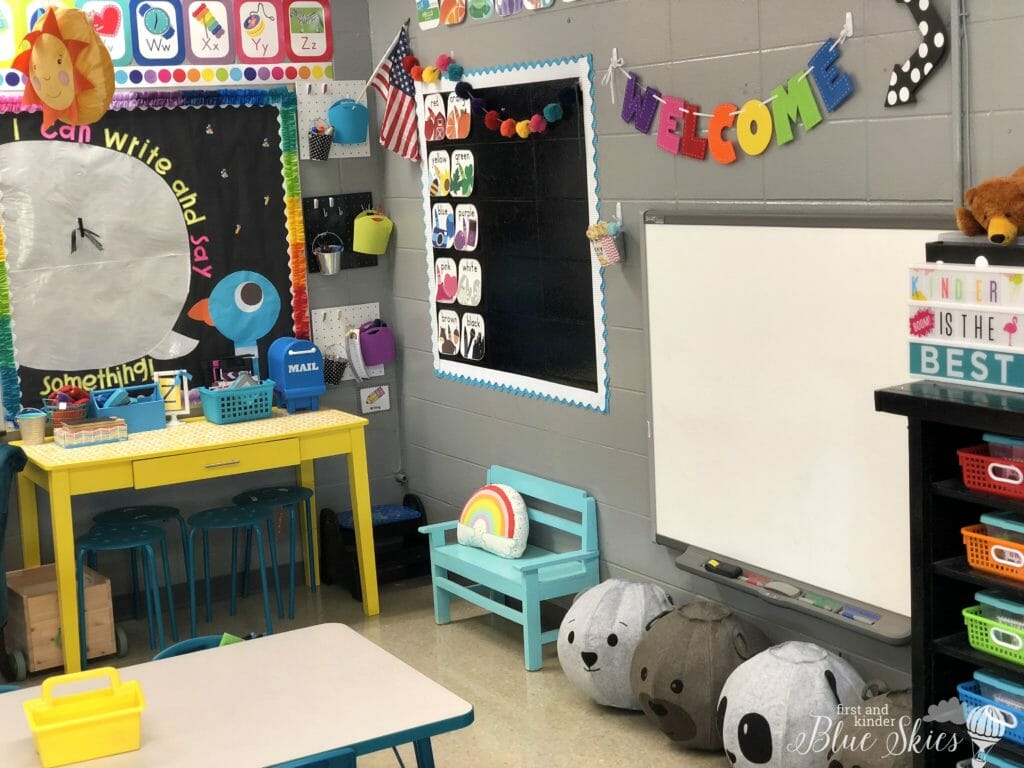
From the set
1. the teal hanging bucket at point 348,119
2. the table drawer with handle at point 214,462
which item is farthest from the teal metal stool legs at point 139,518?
the teal hanging bucket at point 348,119

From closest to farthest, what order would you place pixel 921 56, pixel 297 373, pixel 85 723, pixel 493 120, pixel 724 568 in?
pixel 85 723 < pixel 921 56 < pixel 724 568 < pixel 493 120 < pixel 297 373

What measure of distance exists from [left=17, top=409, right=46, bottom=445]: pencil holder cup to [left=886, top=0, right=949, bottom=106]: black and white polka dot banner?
10.3 ft

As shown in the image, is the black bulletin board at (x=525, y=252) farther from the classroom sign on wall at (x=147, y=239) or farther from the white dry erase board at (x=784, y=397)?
the classroom sign on wall at (x=147, y=239)

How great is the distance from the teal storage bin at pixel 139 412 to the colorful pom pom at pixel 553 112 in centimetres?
180

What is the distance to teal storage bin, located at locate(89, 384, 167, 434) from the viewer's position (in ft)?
15.9

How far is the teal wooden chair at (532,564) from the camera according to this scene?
4.36 meters

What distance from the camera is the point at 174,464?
4.61 meters

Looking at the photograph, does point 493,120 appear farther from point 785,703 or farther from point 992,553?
point 992,553

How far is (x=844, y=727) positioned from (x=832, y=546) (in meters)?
0.51

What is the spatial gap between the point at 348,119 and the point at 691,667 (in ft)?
9.13

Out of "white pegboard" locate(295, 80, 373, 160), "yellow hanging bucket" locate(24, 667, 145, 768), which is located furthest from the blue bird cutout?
"yellow hanging bucket" locate(24, 667, 145, 768)

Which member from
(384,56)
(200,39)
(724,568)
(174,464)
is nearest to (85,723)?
(724,568)

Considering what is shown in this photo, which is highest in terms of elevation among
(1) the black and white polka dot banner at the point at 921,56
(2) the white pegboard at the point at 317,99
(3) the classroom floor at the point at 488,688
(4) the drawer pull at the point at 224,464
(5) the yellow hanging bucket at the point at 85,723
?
(2) the white pegboard at the point at 317,99

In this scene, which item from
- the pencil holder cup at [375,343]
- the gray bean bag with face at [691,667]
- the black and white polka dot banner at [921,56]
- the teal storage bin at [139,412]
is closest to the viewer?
the black and white polka dot banner at [921,56]
